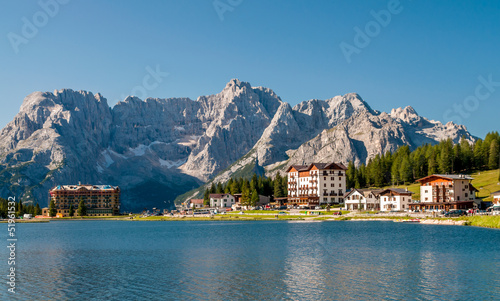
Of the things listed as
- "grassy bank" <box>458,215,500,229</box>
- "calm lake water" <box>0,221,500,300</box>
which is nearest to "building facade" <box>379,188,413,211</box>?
"grassy bank" <box>458,215,500,229</box>

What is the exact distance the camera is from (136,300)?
44.1 m

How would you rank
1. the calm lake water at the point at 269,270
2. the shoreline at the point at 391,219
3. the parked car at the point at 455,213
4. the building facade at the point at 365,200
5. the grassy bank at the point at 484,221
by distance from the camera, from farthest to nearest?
the building facade at the point at 365,200, the parked car at the point at 455,213, the shoreline at the point at 391,219, the grassy bank at the point at 484,221, the calm lake water at the point at 269,270

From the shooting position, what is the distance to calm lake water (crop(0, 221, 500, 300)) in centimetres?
4612

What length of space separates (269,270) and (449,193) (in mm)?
118532

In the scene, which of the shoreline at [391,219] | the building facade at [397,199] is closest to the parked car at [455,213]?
the shoreline at [391,219]

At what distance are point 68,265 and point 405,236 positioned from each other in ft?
202

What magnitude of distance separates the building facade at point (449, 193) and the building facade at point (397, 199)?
20.7 ft

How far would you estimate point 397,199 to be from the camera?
172875 millimetres

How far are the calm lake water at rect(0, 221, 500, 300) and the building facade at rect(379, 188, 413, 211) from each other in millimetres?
81139

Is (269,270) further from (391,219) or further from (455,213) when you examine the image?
(455,213)

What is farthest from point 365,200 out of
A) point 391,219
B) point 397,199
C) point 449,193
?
point 391,219

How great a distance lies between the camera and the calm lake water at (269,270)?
46.1 metres

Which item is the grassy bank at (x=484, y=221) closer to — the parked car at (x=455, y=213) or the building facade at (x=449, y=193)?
the parked car at (x=455, y=213)

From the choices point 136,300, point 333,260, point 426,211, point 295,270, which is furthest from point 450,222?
point 136,300
